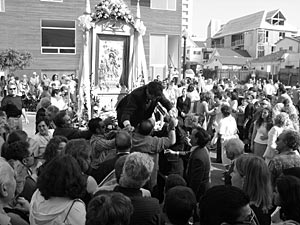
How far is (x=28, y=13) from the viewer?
85.6 ft

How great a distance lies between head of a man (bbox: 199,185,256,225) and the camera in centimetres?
236

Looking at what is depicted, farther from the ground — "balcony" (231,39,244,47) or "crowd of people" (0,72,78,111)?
"balcony" (231,39,244,47)

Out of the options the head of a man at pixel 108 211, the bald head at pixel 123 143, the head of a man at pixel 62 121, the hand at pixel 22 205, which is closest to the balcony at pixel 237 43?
the head of a man at pixel 62 121

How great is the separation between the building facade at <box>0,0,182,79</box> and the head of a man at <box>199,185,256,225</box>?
24.4 metres

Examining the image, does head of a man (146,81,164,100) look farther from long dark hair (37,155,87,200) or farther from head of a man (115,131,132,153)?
long dark hair (37,155,87,200)

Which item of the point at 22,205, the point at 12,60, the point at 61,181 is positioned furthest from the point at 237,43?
the point at 61,181

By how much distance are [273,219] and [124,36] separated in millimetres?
10191

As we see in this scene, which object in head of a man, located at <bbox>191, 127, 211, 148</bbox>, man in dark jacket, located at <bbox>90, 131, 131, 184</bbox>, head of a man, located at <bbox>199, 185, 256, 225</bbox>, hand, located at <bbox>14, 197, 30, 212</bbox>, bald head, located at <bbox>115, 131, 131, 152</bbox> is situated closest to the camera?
head of a man, located at <bbox>199, 185, 256, 225</bbox>

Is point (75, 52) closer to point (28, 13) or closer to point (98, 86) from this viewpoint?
point (28, 13)

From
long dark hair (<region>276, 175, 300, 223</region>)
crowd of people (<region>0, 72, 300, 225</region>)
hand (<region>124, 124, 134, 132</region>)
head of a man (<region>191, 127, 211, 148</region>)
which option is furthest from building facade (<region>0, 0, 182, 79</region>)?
long dark hair (<region>276, 175, 300, 223</region>)

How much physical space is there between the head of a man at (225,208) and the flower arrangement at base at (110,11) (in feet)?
33.8

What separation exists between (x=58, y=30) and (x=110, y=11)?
1624 cm

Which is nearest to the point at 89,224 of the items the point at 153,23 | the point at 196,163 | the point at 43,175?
the point at 43,175

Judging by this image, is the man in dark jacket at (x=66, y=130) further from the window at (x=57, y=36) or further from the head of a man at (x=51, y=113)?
the window at (x=57, y=36)
